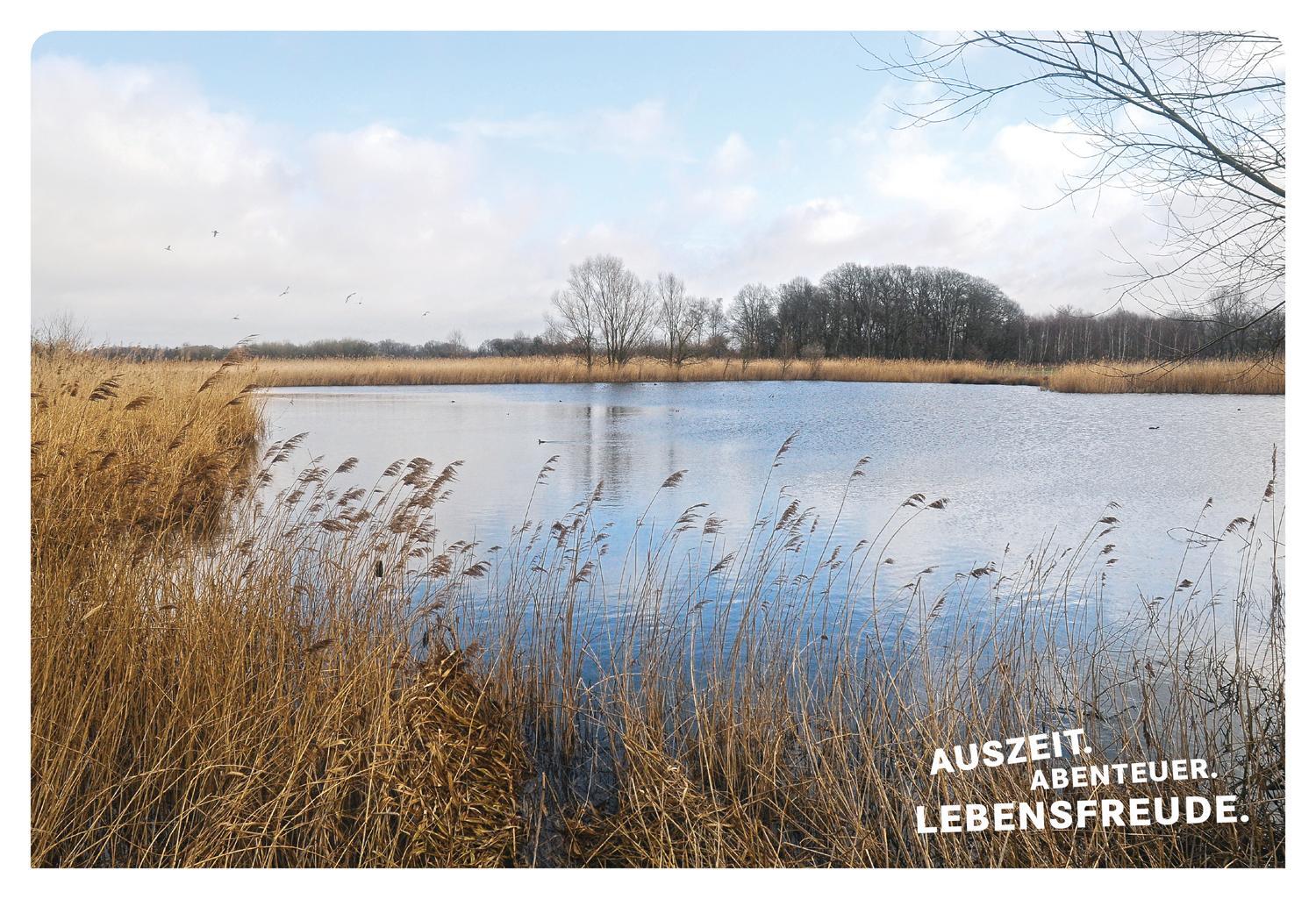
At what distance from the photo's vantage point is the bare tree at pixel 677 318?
6.77 meters

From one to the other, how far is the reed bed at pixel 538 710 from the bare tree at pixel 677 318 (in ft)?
10.2

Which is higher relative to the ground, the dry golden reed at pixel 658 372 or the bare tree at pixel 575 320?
the bare tree at pixel 575 320

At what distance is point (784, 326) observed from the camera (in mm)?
7773

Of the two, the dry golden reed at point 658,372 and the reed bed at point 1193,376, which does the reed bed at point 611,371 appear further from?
the reed bed at point 1193,376

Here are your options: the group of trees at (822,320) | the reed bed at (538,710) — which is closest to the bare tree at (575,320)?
the group of trees at (822,320)

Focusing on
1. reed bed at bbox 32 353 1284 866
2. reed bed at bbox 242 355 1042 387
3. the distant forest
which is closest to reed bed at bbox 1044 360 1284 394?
the distant forest

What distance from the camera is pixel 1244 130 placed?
317 centimetres

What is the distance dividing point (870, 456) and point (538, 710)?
542cm

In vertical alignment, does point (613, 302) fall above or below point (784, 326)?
above

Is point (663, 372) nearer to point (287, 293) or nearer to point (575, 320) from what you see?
point (575, 320)

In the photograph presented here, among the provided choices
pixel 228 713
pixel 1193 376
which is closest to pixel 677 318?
pixel 1193 376

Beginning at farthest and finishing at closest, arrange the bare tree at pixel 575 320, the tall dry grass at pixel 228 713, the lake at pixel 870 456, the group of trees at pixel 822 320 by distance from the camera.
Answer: the bare tree at pixel 575 320 → the group of trees at pixel 822 320 → the lake at pixel 870 456 → the tall dry grass at pixel 228 713
